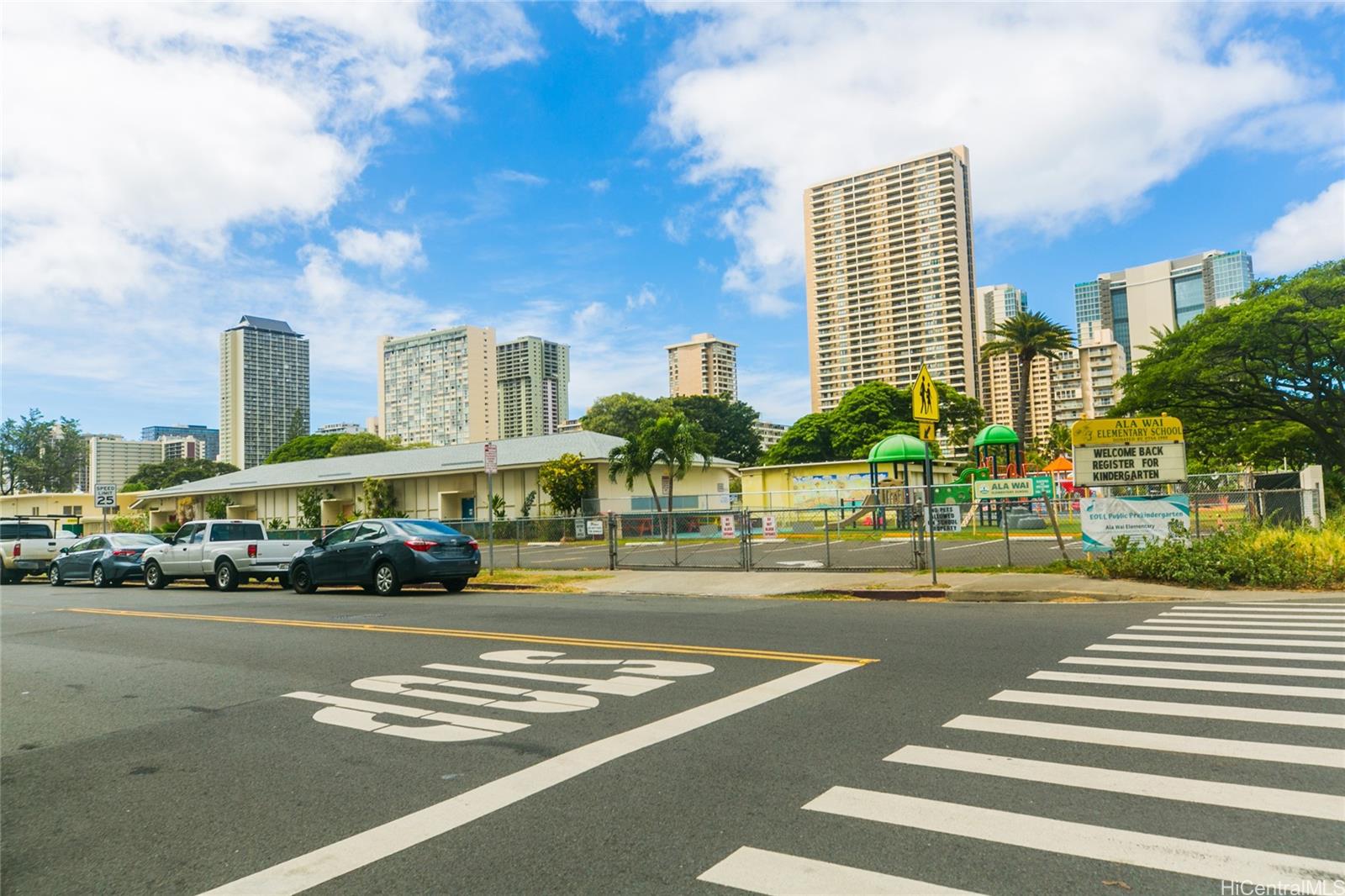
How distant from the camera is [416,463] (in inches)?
2108

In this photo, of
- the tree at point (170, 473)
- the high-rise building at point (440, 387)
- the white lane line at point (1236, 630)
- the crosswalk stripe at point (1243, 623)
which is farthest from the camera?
the high-rise building at point (440, 387)

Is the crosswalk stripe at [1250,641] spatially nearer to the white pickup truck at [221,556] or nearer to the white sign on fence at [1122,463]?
the white sign on fence at [1122,463]

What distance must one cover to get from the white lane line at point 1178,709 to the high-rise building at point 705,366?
17314 cm

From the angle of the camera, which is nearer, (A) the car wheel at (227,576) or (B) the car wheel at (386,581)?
(B) the car wheel at (386,581)

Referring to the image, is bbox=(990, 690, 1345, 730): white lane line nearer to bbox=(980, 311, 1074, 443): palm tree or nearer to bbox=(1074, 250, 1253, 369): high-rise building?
bbox=(980, 311, 1074, 443): palm tree

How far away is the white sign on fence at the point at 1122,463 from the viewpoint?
17328mm

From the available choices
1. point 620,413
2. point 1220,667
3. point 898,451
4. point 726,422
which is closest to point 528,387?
point 726,422

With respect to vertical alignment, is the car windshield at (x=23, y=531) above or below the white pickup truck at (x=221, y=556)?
above

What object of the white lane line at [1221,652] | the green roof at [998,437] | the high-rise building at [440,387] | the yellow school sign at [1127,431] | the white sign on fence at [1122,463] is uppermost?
the high-rise building at [440,387]

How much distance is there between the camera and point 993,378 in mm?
168375

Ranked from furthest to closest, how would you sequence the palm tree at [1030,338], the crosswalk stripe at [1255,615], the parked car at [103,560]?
the palm tree at [1030,338]
the parked car at [103,560]
the crosswalk stripe at [1255,615]

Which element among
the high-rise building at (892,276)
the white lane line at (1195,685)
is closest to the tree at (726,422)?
the high-rise building at (892,276)

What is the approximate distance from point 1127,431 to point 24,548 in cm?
3356

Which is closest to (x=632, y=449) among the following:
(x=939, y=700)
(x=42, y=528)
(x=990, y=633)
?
(x=42, y=528)
